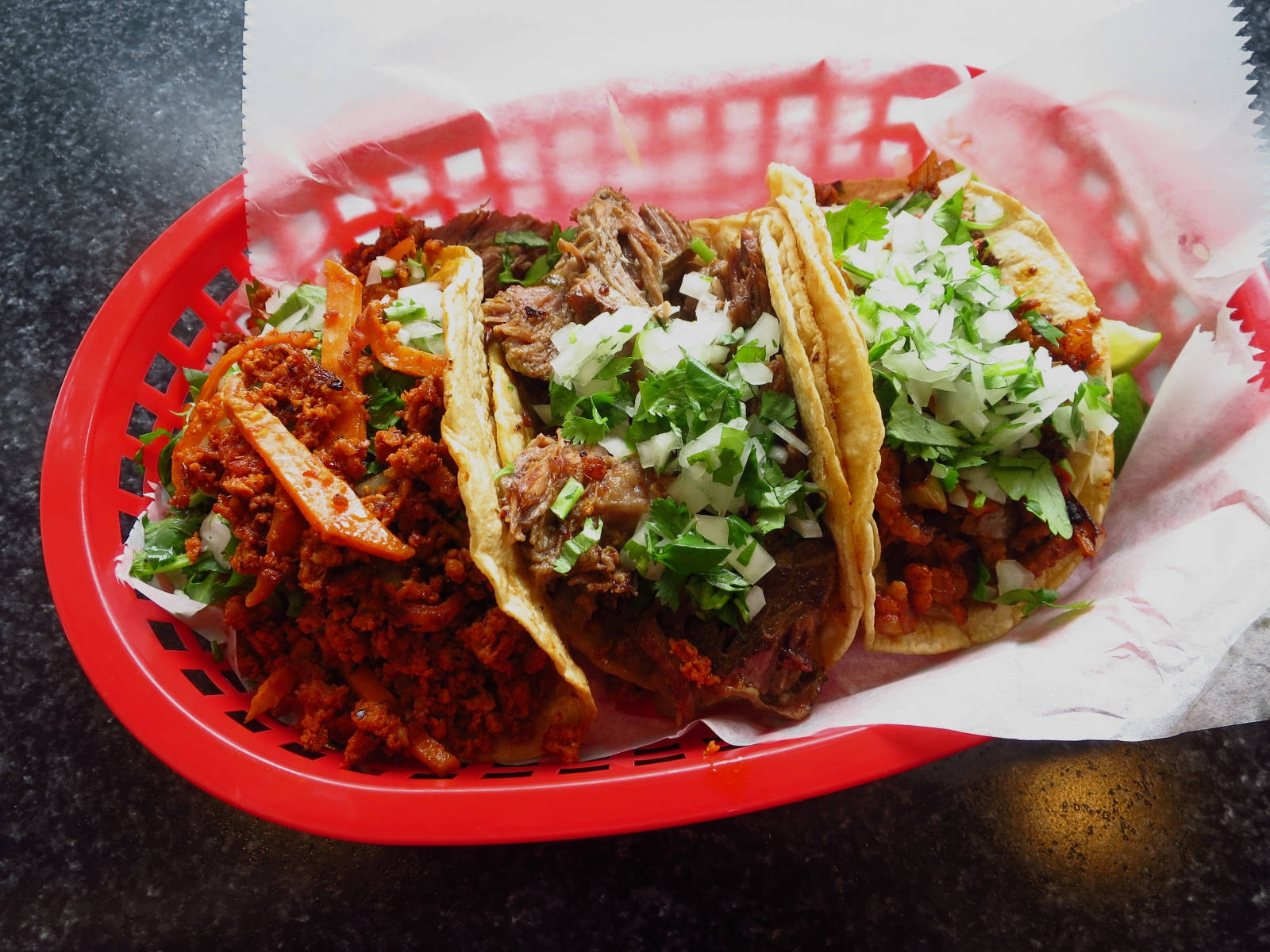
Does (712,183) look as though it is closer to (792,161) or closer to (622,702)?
(792,161)

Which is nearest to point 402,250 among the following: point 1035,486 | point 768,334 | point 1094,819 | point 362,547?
point 362,547

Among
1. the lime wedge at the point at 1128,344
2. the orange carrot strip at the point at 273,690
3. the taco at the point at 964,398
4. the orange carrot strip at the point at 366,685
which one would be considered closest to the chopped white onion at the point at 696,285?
the taco at the point at 964,398

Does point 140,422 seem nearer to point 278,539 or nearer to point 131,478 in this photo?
point 131,478

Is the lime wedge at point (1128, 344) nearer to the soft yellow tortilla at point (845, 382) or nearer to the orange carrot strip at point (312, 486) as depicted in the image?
the soft yellow tortilla at point (845, 382)

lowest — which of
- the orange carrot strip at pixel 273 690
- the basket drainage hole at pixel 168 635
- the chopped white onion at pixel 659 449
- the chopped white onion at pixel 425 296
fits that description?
the basket drainage hole at pixel 168 635

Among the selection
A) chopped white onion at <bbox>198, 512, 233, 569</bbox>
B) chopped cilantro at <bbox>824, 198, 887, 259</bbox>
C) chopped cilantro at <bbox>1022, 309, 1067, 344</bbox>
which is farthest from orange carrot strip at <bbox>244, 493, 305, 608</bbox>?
chopped cilantro at <bbox>1022, 309, 1067, 344</bbox>

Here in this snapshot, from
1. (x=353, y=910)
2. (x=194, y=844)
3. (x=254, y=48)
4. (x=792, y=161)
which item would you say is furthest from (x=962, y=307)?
(x=194, y=844)

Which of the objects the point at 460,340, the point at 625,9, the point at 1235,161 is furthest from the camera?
the point at 625,9
